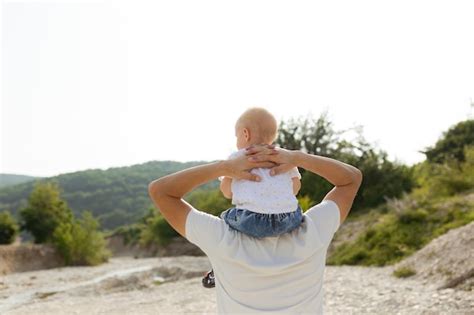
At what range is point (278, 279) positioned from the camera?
1.74m

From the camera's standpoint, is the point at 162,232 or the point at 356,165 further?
the point at 162,232

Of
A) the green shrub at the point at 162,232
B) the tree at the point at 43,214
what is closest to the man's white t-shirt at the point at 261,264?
the tree at the point at 43,214

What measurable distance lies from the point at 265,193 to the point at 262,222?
0.10 meters

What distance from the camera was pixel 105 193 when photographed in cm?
5650

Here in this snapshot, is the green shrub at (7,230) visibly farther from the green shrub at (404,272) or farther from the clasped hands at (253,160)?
the clasped hands at (253,160)

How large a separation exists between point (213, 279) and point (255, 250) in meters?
0.31

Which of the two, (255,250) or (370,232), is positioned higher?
(255,250)

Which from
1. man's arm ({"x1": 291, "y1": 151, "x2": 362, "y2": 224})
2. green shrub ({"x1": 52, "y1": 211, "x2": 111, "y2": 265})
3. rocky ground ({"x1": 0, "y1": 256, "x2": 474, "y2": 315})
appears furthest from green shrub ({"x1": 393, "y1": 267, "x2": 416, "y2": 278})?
green shrub ({"x1": 52, "y1": 211, "x2": 111, "y2": 265})

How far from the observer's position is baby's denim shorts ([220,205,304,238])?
5.58ft

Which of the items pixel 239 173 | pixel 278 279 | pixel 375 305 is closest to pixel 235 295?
pixel 278 279

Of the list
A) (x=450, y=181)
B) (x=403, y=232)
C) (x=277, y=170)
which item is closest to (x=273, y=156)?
(x=277, y=170)

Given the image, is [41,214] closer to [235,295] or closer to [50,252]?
[50,252]

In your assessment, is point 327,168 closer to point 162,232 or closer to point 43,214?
point 43,214

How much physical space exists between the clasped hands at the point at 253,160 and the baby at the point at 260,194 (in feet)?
0.08
